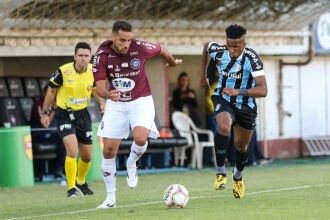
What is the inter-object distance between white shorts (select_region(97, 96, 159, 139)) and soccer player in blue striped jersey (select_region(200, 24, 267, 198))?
41.3 inches

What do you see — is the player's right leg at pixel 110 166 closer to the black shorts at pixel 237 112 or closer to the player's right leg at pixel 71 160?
the black shorts at pixel 237 112

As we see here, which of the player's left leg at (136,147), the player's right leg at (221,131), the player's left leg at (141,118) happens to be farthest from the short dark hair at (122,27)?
the player's right leg at (221,131)

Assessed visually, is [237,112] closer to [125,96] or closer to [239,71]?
[239,71]

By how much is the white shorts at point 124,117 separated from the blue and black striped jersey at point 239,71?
1291 mm

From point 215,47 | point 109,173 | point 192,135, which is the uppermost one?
point 215,47

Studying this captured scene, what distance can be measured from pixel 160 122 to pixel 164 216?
13250 millimetres

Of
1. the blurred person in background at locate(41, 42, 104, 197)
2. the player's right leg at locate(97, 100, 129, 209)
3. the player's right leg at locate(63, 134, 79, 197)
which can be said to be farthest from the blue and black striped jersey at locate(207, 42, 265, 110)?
the player's right leg at locate(63, 134, 79, 197)

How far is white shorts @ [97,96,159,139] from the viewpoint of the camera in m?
13.9

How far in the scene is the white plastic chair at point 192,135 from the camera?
25688 mm

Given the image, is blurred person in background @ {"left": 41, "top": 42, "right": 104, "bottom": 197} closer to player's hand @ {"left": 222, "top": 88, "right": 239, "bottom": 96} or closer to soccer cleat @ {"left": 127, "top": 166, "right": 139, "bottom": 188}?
soccer cleat @ {"left": 127, "top": 166, "right": 139, "bottom": 188}

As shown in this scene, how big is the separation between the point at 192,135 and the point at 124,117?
1212 cm

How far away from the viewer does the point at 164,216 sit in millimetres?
12672

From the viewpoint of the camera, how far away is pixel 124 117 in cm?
1400

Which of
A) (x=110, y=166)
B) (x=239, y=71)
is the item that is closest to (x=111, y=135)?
(x=110, y=166)
